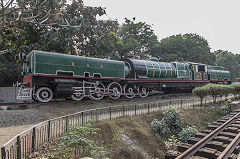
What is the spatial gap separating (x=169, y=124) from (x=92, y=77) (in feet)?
22.4

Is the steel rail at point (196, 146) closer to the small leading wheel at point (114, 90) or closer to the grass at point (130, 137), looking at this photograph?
the grass at point (130, 137)

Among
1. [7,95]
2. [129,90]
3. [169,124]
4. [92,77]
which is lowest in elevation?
[169,124]

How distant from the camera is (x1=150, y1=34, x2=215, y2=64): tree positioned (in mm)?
39719

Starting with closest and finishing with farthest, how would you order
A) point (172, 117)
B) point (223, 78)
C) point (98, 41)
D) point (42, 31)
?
1. point (172, 117)
2. point (42, 31)
3. point (98, 41)
4. point (223, 78)

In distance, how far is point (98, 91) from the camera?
14.5 metres

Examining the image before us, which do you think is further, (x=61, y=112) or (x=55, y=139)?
(x=61, y=112)

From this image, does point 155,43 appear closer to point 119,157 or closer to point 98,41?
point 98,41

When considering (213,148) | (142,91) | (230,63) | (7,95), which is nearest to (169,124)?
(213,148)

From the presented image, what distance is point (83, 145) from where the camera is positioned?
5348 millimetres

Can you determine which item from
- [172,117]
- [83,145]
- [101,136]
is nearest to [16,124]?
[101,136]

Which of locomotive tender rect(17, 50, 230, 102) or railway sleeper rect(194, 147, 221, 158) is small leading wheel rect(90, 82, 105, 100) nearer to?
locomotive tender rect(17, 50, 230, 102)

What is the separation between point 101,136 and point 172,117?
4438 mm

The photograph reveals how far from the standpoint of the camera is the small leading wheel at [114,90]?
50.4 ft

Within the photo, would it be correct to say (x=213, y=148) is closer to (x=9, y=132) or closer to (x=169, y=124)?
(x=169, y=124)
